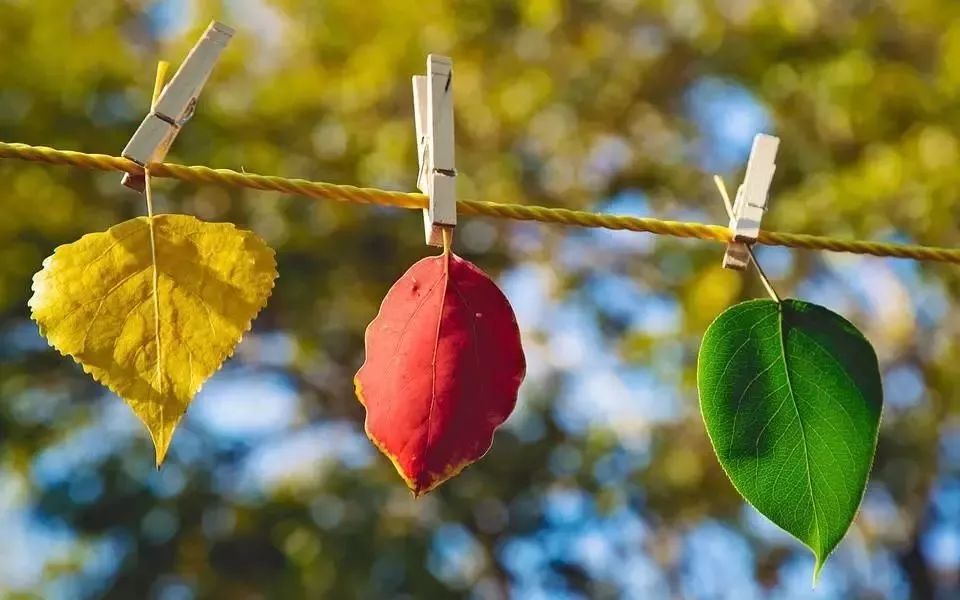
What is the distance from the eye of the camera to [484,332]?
497 mm

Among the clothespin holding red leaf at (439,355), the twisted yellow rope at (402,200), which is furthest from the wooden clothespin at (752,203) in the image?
the clothespin holding red leaf at (439,355)

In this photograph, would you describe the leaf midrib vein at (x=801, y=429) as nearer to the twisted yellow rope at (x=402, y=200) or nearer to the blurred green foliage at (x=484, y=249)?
the twisted yellow rope at (x=402, y=200)

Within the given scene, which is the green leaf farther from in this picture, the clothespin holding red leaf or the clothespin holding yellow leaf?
the clothespin holding yellow leaf

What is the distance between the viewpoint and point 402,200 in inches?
19.1

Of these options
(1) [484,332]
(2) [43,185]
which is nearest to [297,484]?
(2) [43,185]

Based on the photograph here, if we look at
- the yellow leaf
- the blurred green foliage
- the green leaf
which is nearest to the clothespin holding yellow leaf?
the yellow leaf

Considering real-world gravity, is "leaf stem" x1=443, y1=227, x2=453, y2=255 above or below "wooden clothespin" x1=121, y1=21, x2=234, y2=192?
below

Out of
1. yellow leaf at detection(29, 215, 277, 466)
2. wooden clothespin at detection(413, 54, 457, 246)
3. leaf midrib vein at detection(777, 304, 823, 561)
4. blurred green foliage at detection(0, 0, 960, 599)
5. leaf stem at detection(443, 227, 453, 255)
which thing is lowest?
blurred green foliage at detection(0, 0, 960, 599)

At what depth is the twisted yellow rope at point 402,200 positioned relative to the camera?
456 millimetres

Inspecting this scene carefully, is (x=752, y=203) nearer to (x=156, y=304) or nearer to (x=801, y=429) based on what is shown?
(x=801, y=429)

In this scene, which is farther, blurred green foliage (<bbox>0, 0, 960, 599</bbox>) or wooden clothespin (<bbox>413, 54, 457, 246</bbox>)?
blurred green foliage (<bbox>0, 0, 960, 599</bbox>)

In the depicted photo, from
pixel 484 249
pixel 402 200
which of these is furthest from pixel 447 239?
pixel 484 249

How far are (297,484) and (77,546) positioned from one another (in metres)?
0.77

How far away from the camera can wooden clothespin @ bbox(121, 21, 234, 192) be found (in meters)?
0.47
